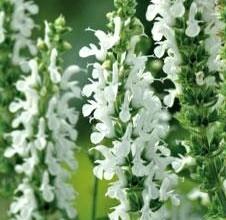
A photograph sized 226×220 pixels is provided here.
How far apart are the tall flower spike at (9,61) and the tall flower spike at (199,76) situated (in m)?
0.90

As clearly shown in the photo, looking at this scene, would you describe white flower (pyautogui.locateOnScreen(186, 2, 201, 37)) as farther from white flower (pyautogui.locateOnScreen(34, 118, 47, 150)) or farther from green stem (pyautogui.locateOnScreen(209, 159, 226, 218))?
white flower (pyautogui.locateOnScreen(34, 118, 47, 150))

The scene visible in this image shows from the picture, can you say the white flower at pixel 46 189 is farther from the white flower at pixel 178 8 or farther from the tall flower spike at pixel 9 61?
the white flower at pixel 178 8

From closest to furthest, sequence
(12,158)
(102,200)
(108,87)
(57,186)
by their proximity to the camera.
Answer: (108,87) → (57,186) → (12,158) → (102,200)

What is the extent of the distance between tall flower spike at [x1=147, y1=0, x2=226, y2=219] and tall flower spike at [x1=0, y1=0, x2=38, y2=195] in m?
0.90

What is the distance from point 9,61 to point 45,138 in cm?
37

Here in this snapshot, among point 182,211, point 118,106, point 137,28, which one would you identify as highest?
point 137,28

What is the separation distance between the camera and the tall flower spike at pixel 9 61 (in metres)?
3.33

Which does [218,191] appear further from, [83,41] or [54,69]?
[83,41]

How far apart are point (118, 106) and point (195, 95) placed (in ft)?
0.63

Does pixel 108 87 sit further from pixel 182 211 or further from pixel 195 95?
pixel 182 211

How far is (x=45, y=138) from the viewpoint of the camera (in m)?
3.13

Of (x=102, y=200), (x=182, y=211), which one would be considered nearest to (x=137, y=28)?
(x=182, y=211)

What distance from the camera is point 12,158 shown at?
11.1 ft

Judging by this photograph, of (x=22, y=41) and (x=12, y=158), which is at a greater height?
(x=22, y=41)
